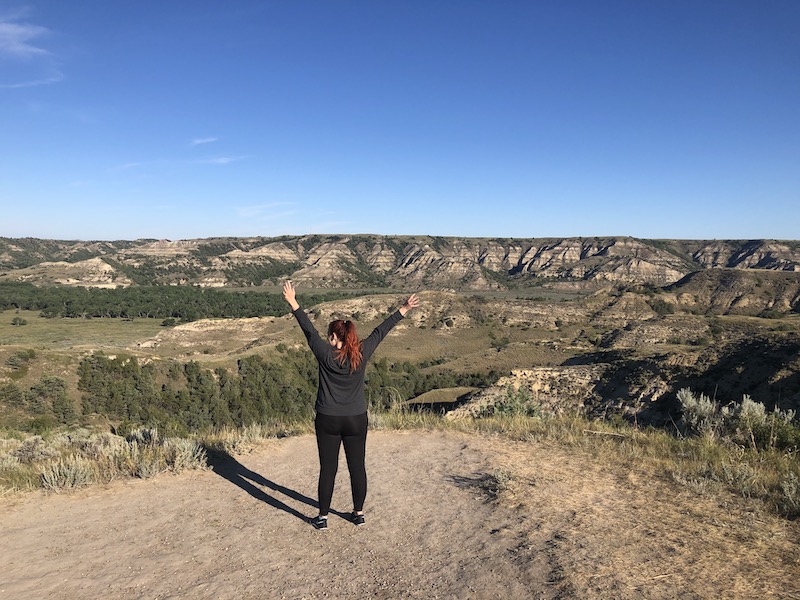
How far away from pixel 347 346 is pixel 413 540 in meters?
1.98

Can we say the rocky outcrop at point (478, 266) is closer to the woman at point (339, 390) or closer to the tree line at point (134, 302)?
the tree line at point (134, 302)

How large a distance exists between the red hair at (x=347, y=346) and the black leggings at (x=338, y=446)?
0.55 meters

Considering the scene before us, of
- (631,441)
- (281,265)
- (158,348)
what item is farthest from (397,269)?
(631,441)

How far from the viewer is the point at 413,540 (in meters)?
4.61

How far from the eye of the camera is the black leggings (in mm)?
4645

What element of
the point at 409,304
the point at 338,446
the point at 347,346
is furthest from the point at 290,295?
the point at 338,446

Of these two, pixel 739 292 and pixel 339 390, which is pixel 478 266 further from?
pixel 339 390

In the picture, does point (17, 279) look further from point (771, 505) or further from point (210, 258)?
point (771, 505)

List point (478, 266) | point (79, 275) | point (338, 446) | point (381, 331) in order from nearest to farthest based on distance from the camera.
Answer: point (338, 446), point (381, 331), point (79, 275), point (478, 266)

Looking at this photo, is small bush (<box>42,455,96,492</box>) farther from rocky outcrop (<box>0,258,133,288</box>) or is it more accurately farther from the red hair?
rocky outcrop (<box>0,258,133,288</box>)

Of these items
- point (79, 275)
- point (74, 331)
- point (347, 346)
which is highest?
point (347, 346)

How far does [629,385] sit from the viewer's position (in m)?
29.1

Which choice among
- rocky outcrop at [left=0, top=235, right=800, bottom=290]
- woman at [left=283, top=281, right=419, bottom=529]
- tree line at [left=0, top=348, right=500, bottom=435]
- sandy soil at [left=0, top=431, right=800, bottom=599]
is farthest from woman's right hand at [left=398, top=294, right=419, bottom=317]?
rocky outcrop at [left=0, top=235, right=800, bottom=290]

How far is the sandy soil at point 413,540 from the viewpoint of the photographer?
12.2 ft
